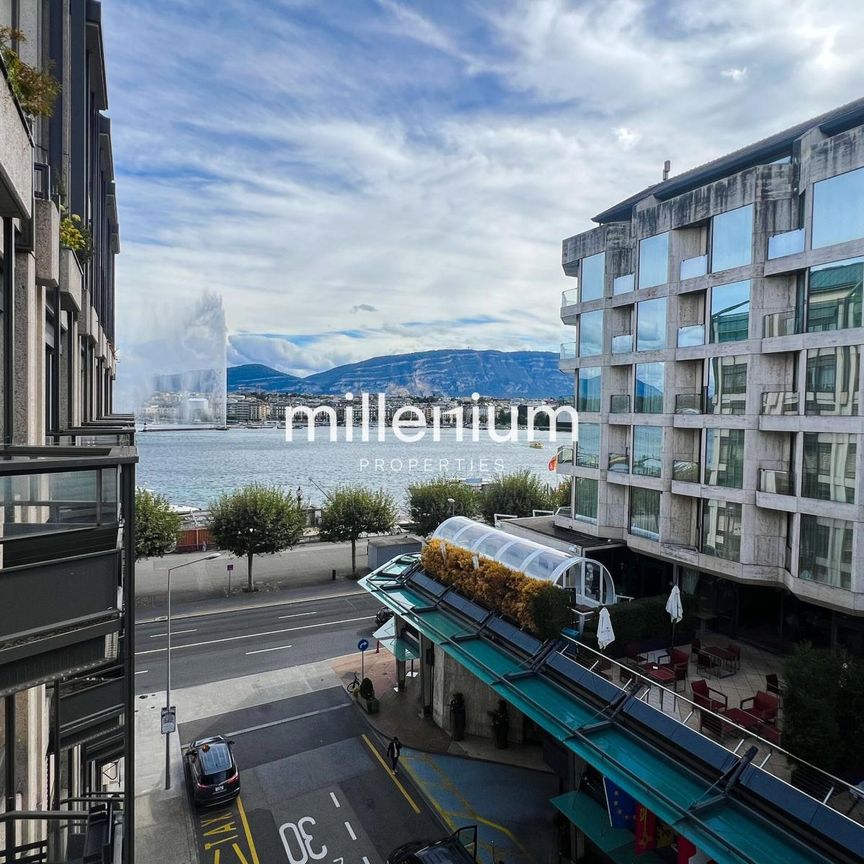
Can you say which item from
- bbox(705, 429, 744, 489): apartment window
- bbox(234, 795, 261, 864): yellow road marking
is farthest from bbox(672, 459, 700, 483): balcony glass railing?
bbox(234, 795, 261, 864): yellow road marking

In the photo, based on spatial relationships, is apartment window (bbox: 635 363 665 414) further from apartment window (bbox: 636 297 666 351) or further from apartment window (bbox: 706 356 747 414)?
apartment window (bbox: 706 356 747 414)

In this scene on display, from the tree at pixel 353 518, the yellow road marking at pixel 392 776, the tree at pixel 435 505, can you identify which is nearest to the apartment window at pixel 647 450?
the yellow road marking at pixel 392 776

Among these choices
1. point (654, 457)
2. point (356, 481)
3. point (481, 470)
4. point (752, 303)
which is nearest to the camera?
point (752, 303)

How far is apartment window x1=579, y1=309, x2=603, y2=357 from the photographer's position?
30.2 metres

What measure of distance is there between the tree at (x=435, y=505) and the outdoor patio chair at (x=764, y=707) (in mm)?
37255

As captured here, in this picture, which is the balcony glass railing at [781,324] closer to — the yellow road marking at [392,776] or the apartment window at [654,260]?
the apartment window at [654,260]

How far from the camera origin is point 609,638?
19.2m

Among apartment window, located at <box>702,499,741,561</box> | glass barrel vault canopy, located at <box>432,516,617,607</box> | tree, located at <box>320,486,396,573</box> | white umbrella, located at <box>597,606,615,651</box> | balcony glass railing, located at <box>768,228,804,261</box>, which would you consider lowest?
tree, located at <box>320,486,396,573</box>

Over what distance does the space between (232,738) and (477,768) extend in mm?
10042

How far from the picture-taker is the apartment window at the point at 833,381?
19.4m

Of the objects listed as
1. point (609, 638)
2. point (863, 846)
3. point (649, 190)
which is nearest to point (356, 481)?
point (649, 190)

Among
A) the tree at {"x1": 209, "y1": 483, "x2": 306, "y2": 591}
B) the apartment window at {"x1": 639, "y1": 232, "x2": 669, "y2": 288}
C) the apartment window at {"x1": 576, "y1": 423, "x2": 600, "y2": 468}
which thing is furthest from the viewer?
the tree at {"x1": 209, "y1": 483, "x2": 306, "y2": 591}

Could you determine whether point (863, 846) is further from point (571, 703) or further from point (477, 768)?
point (477, 768)

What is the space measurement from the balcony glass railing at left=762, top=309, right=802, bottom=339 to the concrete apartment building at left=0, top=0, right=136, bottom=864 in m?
21.8
